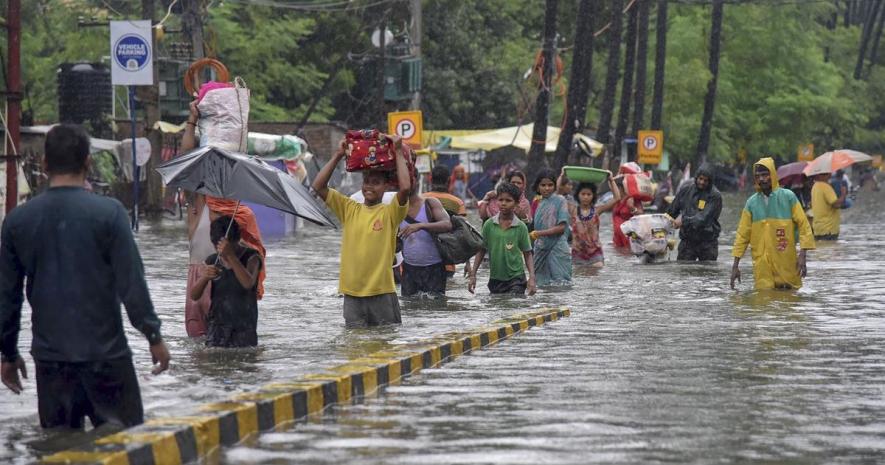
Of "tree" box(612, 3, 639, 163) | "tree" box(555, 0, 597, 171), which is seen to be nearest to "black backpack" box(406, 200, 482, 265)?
"tree" box(555, 0, 597, 171)

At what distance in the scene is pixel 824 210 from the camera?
100 ft

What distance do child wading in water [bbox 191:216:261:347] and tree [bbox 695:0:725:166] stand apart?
4717cm

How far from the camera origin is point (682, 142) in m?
70.1

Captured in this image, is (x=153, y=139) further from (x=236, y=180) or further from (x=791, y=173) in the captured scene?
(x=236, y=180)

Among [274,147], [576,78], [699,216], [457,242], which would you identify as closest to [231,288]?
[457,242]

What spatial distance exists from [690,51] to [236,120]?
5787 centimetres

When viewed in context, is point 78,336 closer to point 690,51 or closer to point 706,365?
point 706,365

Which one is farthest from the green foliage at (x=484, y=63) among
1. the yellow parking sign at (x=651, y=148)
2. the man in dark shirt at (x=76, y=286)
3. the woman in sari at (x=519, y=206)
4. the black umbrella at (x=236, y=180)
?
the man in dark shirt at (x=76, y=286)

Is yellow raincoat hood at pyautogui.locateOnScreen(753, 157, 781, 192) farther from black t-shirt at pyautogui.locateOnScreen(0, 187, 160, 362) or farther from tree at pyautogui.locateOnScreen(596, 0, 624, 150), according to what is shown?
tree at pyautogui.locateOnScreen(596, 0, 624, 150)

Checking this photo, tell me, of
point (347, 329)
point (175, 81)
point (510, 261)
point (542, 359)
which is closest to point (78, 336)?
point (542, 359)

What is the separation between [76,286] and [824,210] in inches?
961

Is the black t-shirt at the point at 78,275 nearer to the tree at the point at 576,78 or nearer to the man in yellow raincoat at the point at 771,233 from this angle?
the man in yellow raincoat at the point at 771,233

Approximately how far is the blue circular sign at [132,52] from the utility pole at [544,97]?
25.8 ft

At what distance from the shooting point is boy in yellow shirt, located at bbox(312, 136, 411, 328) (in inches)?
491
